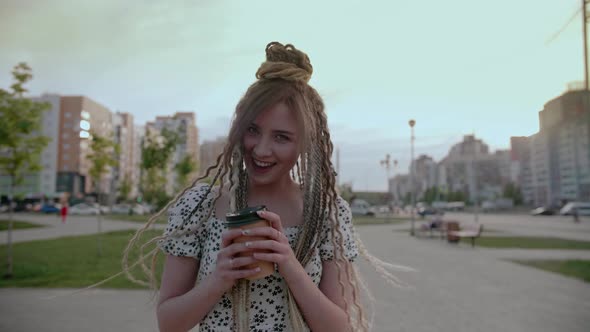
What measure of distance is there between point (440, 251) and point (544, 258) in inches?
124

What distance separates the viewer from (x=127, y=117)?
96.9 meters

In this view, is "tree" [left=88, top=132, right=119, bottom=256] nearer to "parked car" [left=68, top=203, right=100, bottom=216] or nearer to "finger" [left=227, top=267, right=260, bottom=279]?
"finger" [left=227, top=267, right=260, bottom=279]

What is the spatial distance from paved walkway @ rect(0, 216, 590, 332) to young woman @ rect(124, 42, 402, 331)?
162 inches

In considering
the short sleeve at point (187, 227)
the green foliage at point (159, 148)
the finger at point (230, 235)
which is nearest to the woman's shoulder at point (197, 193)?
the short sleeve at point (187, 227)

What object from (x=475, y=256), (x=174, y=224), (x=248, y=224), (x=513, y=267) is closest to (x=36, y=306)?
(x=174, y=224)

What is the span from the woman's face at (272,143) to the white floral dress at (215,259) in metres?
0.22

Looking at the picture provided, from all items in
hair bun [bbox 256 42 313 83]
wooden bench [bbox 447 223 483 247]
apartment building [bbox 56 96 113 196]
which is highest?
apartment building [bbox 56 96 113 196]

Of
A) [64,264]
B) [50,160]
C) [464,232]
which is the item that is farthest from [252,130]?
[50,160]

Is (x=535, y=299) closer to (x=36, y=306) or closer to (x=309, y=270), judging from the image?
(x=309, y=270)

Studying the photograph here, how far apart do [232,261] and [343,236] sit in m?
0.54

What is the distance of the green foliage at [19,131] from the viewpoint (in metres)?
9.74

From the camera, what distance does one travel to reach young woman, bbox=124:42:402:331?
1.43 meters

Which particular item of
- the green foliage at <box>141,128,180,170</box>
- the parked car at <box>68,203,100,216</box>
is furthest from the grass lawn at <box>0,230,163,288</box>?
the parked car at <box>68,203,100,216</box>

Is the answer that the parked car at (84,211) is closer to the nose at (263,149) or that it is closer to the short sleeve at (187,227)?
the short sleeve at (187,227)
